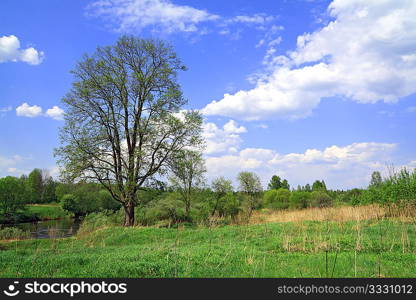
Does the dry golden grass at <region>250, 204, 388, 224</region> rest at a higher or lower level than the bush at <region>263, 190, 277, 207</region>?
higher

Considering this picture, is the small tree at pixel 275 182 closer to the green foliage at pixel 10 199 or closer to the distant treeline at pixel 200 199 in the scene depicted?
the distant treeline at pixel 200 199

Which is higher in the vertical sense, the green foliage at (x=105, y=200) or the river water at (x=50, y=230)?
the green foliage at (x=105, y=200)

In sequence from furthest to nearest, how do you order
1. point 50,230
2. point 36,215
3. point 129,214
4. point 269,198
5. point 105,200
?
1. point 269,198
2. point 105,200
3. point 36,215
4. point 129,214
5. point 50,230

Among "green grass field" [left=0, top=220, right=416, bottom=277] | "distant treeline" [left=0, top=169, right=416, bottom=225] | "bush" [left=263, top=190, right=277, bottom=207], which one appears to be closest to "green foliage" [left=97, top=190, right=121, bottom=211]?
"distant treeline" [left=0, top=169, right=416, bottom=225]

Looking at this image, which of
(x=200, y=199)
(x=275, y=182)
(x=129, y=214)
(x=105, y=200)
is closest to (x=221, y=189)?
(x=200, y=199)

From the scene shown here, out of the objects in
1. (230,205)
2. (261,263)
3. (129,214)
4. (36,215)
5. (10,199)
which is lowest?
(36,215)

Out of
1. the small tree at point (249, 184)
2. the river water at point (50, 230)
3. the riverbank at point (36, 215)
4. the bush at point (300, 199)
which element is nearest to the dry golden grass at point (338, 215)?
the river water at point (50, 230)

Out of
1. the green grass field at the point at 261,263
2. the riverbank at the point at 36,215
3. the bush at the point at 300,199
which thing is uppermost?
the green grass field at the point at 261,263

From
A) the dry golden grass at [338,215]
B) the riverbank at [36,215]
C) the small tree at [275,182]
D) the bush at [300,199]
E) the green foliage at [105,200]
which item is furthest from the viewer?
the small tree at [275,182]

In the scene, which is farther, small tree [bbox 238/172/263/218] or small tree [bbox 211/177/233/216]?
small tree [bbox 238/172/263/218]

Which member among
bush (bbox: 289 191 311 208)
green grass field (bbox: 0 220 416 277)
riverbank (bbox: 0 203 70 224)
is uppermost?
green grass field (bbox: 0 220 416 277)

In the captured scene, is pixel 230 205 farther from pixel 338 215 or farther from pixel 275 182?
pixel 275 182

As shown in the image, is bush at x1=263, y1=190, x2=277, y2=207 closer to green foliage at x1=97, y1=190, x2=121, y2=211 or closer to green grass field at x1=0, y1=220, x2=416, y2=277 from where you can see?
Answer: green foliage at x1=97, y1=190, x2=121, y2=211

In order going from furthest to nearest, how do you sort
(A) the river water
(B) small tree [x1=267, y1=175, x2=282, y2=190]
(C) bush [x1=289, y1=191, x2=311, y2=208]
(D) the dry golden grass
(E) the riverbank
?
1. (B) small tree [x1=267, y1=175, x2=282, y2=190]
2. (C) bush [x1=289, y1=191, x2=311, y2=208]
3. (E) the riverbank
4. (A) the river water
5. (D) the dry golden grass
